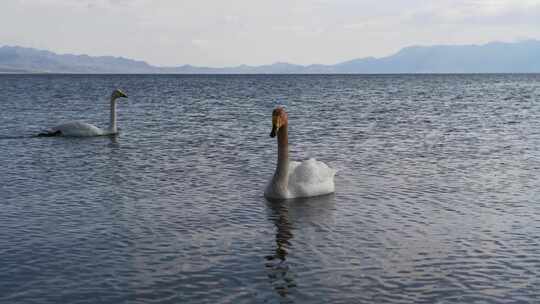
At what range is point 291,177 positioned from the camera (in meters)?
19.2

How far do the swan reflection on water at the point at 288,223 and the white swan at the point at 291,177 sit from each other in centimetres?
20

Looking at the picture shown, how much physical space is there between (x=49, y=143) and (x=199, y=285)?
2324 cm

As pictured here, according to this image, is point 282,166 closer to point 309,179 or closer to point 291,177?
point 291,177

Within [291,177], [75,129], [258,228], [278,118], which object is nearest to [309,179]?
[291,177]

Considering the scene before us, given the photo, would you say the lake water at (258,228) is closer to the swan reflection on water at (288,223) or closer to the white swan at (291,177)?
the swan reflection on water at (288,223)

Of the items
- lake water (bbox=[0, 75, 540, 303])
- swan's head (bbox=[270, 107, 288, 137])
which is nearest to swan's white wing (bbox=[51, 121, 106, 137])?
lake water (bbox=[0, 75, 540, 303])

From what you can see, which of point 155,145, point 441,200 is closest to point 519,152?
point 441,200

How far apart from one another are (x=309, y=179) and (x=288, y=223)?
337 cm

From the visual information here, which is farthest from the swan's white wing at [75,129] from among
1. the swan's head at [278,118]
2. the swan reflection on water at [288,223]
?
the swan reflection on water at [288,223]

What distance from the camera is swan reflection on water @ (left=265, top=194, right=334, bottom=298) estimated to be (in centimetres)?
1172

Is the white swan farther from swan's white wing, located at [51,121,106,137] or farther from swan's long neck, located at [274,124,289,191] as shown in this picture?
swan's white wing, located at [51,121,106,137]

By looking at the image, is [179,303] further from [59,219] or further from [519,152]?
[519,152]

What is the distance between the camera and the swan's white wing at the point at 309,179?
744 inches

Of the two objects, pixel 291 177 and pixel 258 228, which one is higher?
pixel 291 177
